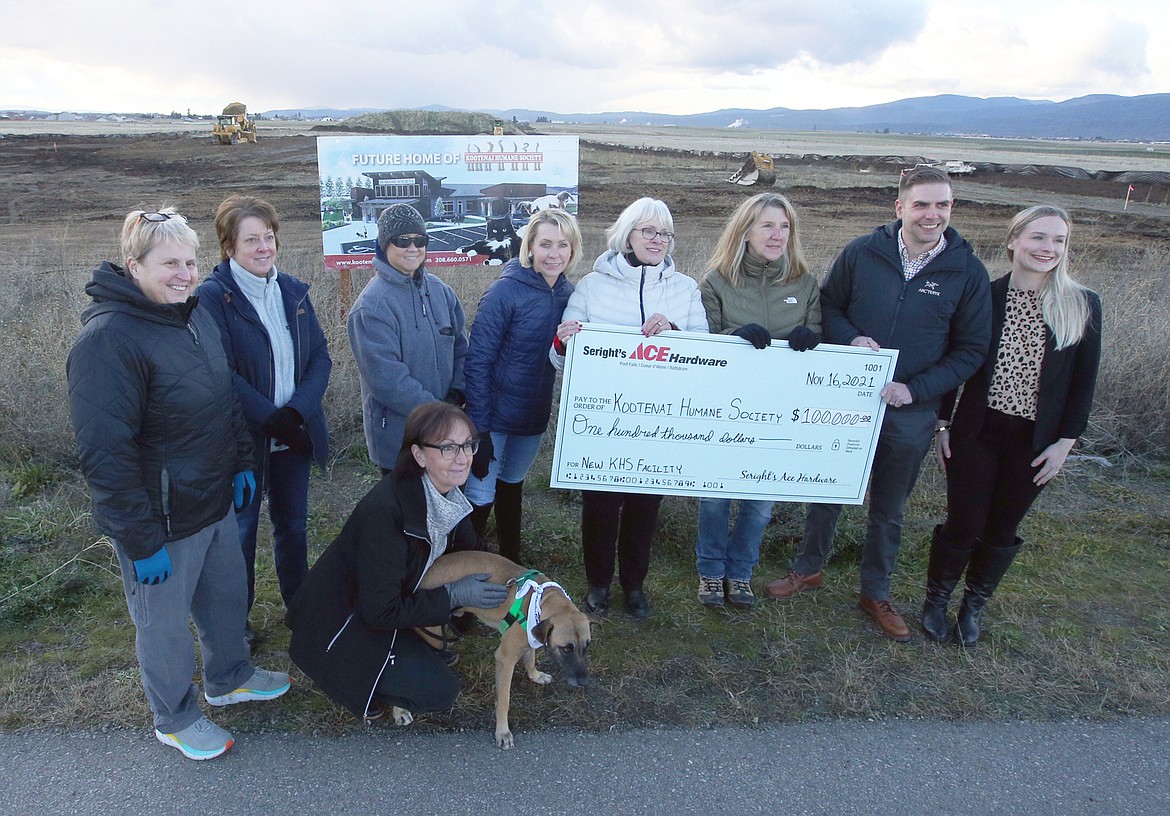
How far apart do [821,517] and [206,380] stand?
319cm

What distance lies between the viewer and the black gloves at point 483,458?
3645 mm

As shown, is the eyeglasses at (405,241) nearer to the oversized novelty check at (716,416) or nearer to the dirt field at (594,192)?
the oversized novelty check at (716,416)

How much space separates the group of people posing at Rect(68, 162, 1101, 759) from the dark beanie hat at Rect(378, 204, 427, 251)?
0.02 meters

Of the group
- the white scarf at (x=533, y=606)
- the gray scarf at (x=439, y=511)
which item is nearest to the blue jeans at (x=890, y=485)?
the white scarf at (x=533, y=606)

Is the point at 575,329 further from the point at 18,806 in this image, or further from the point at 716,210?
the point at 716,210

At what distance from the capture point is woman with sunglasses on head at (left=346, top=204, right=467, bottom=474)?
11.4ft

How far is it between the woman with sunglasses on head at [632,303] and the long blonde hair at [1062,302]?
1.56 meters

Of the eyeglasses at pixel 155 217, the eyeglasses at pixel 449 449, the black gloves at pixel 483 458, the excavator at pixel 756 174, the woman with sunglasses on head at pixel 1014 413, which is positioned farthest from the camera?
the excavator at pixel 756 174

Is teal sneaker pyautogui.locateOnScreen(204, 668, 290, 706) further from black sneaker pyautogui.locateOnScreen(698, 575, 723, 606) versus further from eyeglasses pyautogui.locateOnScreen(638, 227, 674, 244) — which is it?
eyeglasses pyautogui.locateOnScreen(638, 227, 674, 244)

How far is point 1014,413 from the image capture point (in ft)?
11.7

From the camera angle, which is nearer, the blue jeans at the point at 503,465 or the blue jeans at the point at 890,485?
the blue jeans at the point at 890,485

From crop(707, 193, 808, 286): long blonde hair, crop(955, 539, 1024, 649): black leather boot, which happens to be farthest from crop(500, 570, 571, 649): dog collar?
crop(955, 539, 1024, 649): black leather boot

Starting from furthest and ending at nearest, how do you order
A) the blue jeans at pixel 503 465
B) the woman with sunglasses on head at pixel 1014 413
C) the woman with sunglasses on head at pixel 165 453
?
the blue jeans at pixel 503 465 < the woman with sunglasses on head at pixel 1014 413 < the woman with sunglasses on head at pixel 165 453

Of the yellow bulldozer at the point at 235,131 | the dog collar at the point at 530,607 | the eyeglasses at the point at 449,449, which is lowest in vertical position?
the dog collar at the point at 530,607
